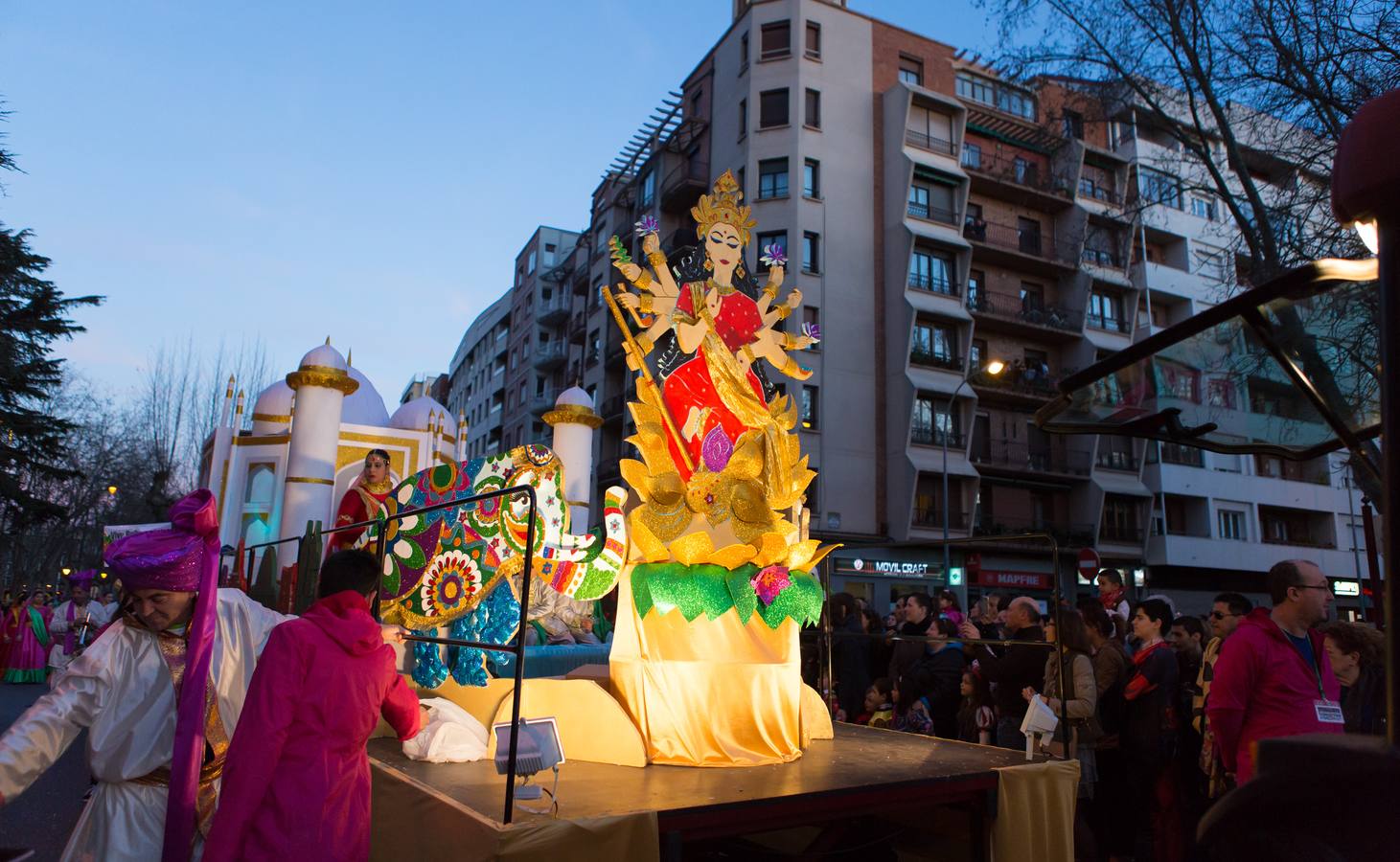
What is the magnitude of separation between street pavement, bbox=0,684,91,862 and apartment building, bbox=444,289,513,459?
34733mm

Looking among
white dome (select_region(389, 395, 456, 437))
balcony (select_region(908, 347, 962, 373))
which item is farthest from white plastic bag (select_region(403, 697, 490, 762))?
balcony (select_region(908, 347, 962, 373))

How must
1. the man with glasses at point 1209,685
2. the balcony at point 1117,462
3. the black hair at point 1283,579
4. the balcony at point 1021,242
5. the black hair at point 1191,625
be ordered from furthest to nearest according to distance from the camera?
the balcony at point 1117,462 < the balcony at point 1021,242 < the black hair at point 1191,625 < the man with glasses at point 1209,685 < the black hair at point 1283,579

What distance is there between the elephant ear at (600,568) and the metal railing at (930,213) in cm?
2414

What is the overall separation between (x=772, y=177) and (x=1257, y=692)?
948 inches

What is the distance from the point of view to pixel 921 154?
27.8 meters

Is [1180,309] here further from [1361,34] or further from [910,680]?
[910,680]

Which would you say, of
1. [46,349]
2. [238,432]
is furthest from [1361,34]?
[46,349]

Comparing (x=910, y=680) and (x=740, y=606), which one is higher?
(x=740, y=606)

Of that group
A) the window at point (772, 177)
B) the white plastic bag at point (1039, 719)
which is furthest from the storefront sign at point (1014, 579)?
the white plastic bag at point (1039, 719)

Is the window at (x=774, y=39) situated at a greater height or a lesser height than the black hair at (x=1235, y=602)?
greater

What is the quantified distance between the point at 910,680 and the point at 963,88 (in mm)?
28340

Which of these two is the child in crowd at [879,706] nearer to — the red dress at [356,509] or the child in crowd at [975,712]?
the child in crowd at [975,712]

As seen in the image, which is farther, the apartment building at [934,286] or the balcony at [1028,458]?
the balcony at [1028,458]

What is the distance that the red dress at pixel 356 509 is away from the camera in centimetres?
654
